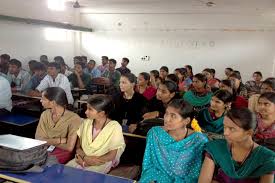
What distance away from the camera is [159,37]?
9570 mm

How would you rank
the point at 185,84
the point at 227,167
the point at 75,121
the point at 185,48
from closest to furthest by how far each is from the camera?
the point at 227,167
the point at 75,121
the point at 185,84
the point at 185,48

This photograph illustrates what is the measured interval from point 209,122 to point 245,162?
151 cm

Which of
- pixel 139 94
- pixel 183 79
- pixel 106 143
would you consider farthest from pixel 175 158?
pixel 183 79

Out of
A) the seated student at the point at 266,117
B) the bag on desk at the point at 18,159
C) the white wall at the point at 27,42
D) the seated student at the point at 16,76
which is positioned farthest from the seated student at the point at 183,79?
the bag on desk at the point at 18,159

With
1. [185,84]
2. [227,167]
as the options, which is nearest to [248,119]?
[227,167]

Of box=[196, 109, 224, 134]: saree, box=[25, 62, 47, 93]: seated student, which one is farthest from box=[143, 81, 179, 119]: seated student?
box=[25, 62, 47, 93]: seated student

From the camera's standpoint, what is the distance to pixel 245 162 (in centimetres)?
197

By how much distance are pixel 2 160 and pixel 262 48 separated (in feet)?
26.4

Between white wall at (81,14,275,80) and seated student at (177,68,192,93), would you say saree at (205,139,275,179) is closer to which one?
seated student at (177,68,192,93)

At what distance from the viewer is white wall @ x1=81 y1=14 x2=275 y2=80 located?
848cm

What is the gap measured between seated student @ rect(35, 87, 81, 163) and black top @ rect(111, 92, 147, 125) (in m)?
1.00

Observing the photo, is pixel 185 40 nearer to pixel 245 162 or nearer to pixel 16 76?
pixel 16 76

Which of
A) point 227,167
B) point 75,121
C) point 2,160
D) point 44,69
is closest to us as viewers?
point 227,167

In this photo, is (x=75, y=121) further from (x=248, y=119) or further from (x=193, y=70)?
(x=193, y=70)
